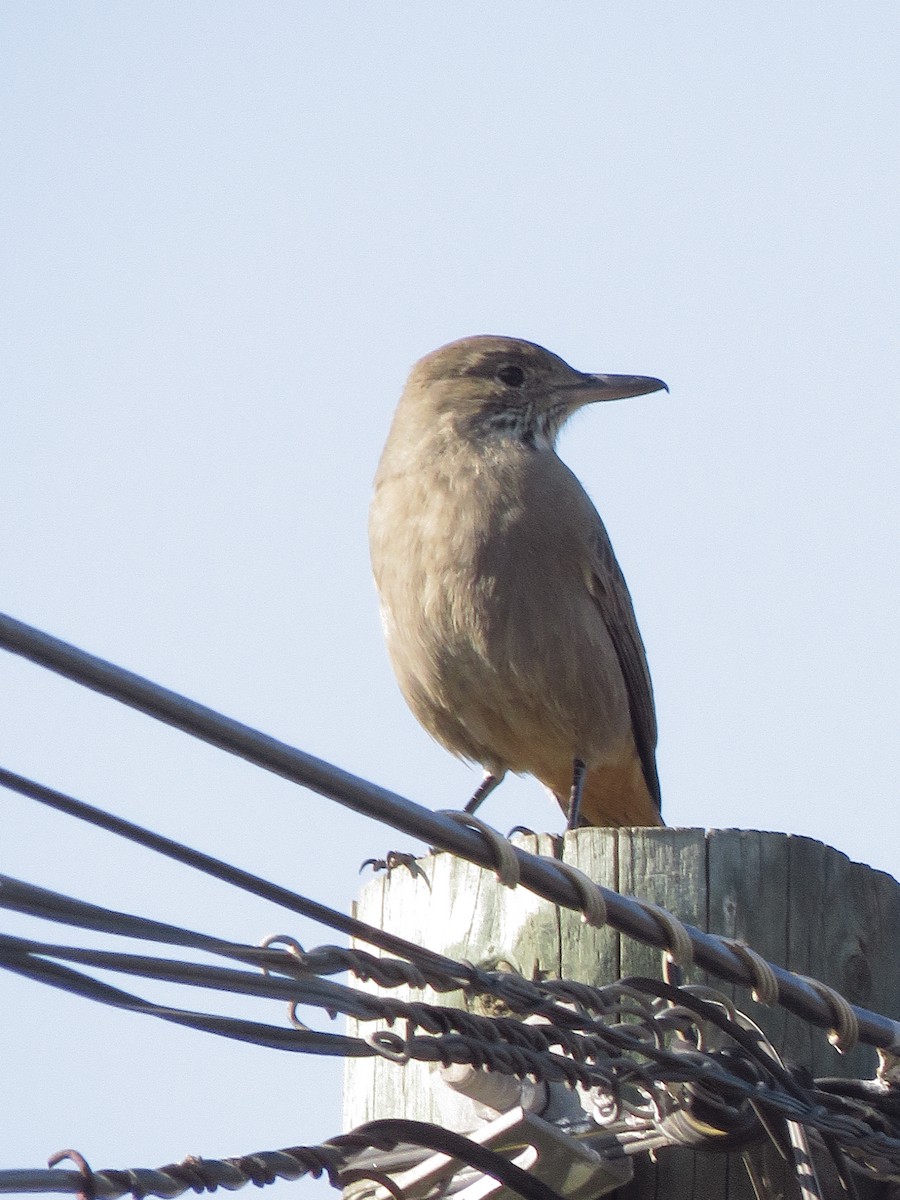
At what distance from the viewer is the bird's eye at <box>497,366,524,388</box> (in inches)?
318

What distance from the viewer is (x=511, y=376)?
809 centimetres

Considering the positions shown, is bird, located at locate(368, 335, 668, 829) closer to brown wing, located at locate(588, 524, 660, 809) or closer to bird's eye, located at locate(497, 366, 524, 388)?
brown wing, located at locate(588, 524, 660, 809)

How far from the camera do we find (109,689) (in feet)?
7.41

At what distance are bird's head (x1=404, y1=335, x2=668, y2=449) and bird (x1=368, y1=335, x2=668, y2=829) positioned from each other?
0.03 metres

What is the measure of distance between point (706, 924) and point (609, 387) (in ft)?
15.8

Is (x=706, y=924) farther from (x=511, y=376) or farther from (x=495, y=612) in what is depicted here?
(x=511, y=376)

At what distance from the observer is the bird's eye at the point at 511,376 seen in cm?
806

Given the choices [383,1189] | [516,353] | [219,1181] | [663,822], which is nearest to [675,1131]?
[383,1189]

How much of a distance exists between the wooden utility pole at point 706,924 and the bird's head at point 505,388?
3.95 m

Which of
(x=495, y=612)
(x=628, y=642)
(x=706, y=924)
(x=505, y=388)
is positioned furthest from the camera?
(x=505, y=388)

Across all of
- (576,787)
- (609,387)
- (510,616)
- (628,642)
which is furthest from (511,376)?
(576,787)

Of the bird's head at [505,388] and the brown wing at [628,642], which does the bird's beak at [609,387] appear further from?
the brown wing at [628,642]

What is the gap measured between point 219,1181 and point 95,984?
43cm

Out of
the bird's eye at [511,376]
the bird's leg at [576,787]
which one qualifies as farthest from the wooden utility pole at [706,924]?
the bird's eye at [511,376]
